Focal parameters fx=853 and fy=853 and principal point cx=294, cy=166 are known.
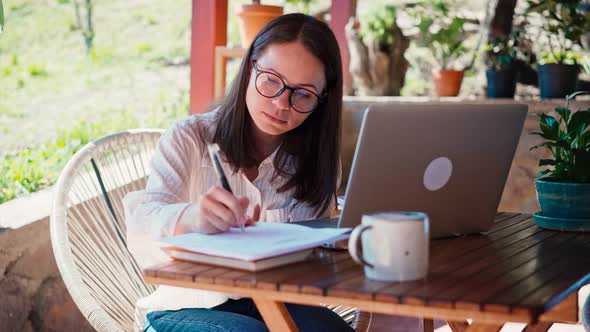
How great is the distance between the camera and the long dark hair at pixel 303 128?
73.0 inches

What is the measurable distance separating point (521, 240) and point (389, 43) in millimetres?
3008

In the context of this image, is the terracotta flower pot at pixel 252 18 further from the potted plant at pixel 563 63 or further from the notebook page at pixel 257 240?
the notebook page at pixel 257 240

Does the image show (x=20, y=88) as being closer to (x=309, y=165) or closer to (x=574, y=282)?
(x=309, y=165)

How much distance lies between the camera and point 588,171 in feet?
5.90

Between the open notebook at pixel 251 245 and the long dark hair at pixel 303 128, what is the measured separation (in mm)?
449

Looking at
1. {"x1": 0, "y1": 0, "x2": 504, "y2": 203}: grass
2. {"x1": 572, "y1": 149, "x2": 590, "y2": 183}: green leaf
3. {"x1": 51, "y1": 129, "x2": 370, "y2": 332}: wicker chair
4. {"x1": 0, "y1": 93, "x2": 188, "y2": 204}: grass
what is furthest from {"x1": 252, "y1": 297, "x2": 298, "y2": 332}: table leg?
{"x1": 0, "y1": 0, "x2": 504, "y2": 203}: grass

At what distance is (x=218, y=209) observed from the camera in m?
1.46

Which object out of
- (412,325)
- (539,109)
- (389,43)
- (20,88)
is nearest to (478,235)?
(412,325)

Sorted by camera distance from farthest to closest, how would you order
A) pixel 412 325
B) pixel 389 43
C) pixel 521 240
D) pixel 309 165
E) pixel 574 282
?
pixel 389 43, pixel 412 325, pixel 309 165, pixel 521 240, pixel 574 282

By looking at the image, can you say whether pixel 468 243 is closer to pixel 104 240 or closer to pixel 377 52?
pixel 104 240

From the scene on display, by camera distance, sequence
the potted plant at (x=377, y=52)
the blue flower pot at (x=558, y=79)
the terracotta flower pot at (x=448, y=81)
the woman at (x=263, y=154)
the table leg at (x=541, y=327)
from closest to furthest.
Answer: the woman at (x=263, y=154) → the table leg at (x=541, y=327) → the blue flower pot at (x=558, y=79) → the potted plant at (x=377, y=52) → the terracotta flower pot at (x=448, y=81)

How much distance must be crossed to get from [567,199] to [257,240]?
743 mm

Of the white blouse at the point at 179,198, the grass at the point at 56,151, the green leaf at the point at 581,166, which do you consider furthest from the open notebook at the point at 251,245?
the grass at the point at 56,151

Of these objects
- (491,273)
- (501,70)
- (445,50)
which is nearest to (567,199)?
(491,273)
